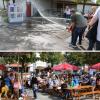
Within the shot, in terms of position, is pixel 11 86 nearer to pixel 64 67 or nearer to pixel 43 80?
pixel 43 80

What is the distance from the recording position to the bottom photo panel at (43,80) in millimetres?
2910

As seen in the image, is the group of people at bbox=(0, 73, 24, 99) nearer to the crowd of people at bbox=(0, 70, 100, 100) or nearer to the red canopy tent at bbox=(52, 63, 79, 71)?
the crowd of people at bbox=(0, 70, 100, 100)

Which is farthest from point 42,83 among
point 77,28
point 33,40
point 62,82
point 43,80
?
point 77,28

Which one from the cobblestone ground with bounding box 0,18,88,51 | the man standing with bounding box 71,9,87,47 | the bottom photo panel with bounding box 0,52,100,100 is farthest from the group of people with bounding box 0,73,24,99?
the man standing with bounding box 71,9,87,47

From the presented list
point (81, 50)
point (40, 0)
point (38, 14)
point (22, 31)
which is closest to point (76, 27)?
point (81, 50)

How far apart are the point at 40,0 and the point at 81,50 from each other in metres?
4.76

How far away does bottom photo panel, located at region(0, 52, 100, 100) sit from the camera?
9.55 feet

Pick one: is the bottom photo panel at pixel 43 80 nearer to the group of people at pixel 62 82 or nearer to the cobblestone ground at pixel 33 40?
the group of people at pixel 62 82

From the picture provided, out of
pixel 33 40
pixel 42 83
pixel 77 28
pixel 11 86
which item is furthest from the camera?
pixel 42 83

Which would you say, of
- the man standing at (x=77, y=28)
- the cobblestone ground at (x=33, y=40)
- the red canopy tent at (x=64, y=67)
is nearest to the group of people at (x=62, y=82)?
the red canopy tent at (x=64, y=67)

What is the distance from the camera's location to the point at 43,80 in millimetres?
3816

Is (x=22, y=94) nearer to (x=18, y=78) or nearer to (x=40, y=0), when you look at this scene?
(x=18, y=78)

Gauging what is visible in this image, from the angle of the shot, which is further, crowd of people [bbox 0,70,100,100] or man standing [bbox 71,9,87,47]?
man standing [bbox 71,9,87,47]

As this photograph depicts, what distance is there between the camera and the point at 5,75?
300 cm
